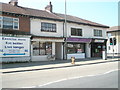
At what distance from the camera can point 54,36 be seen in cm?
2142

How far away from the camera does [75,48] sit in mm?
24438

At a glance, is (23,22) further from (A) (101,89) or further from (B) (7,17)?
(A) (101,89)

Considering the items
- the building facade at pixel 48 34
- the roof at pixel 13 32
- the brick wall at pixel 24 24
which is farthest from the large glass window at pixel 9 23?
the roof at pixel 13 32

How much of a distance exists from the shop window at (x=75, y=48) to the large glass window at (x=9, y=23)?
29.6 ft

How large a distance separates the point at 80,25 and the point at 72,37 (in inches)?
128

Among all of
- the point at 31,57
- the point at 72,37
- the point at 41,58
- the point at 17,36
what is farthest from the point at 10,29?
the point at 72,37

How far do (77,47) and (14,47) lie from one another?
437 inches

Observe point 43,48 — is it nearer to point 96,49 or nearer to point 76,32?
point 76,32

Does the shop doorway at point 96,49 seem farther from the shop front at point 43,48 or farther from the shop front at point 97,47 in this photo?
the shop front at point 43,48

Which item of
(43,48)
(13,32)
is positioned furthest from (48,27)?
(13,32)

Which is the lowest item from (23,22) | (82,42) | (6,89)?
(6,89)

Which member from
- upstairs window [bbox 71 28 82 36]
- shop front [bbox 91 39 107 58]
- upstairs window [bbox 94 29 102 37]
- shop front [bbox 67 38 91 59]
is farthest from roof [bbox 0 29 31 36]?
upstairs window [bbox 94 29 102 37]

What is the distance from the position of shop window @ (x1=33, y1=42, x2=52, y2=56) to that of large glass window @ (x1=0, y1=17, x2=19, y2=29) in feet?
11.7

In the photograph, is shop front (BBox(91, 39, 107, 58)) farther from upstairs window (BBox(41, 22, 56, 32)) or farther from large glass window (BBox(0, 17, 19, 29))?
large glass window (BBox(0, 17, 19, 29))
